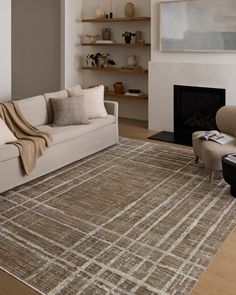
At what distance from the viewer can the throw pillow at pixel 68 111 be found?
4.42 meters

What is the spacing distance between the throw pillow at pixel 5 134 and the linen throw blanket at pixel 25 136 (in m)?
0.08

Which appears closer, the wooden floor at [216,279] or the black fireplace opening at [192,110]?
the wooden floor at [216,279]

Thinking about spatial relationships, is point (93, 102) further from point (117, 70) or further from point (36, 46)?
point (36, 46)

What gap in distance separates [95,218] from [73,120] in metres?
1.73

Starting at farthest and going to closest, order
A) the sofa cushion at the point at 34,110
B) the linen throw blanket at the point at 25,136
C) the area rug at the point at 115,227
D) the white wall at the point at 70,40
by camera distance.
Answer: the white wall at the point at 70,40, the sofa cushion at the point at 34,110, the linen throw blanket at the point at 25,136, the area rug at the point at 115,227

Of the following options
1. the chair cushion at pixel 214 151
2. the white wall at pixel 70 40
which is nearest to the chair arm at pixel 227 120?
the chair cushion at pixel 214 151

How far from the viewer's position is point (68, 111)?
444 cm

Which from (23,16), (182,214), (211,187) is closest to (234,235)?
(182,214)

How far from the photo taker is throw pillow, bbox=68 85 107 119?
4.79 metres

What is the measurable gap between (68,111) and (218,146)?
1827 mm

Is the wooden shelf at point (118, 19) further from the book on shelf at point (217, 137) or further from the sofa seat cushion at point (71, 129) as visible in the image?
the book on shelf at point (217, 137)

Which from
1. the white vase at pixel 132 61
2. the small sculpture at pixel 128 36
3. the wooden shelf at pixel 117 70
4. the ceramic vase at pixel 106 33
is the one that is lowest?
the wooden shelf at pixel 117 70

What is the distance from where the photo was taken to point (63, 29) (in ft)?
22.3

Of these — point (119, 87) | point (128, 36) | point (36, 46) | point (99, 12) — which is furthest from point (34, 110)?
point (36, 46)
